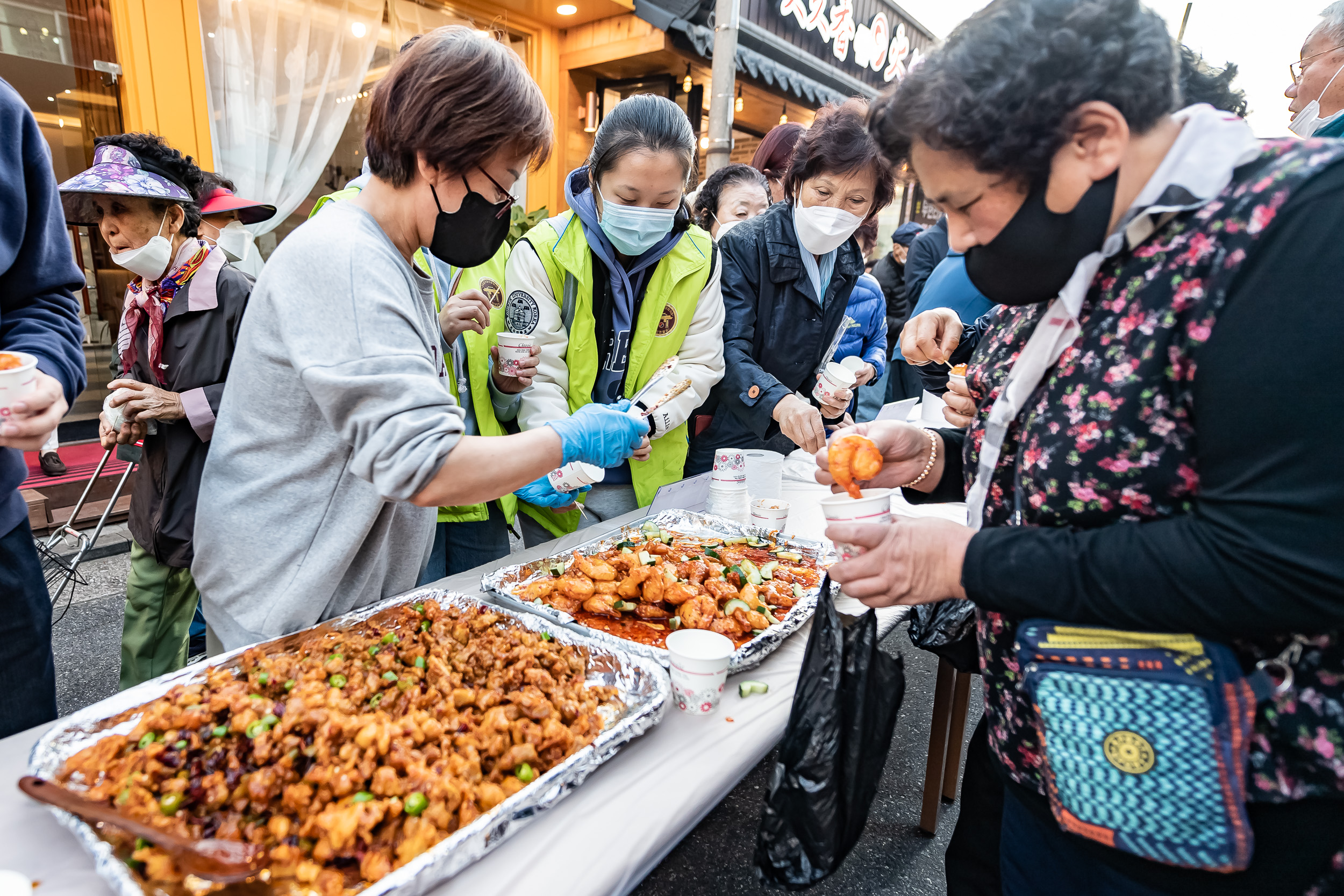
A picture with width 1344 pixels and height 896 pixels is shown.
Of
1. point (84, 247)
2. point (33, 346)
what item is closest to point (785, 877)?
point (33, 346)

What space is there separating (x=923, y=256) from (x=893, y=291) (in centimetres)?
91

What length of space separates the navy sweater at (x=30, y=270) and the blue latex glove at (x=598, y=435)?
116 cm

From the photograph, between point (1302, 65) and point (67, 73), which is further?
point (67, 73)

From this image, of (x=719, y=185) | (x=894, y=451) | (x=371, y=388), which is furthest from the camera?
(x=719, y=185)

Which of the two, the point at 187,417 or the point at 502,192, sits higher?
the point at 502,192

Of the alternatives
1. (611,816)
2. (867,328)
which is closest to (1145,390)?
(611,816)

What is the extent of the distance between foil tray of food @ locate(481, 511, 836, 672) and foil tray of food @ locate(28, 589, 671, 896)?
23 centimetres

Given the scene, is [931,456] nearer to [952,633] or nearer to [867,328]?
[952,633]

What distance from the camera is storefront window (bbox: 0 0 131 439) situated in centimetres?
449

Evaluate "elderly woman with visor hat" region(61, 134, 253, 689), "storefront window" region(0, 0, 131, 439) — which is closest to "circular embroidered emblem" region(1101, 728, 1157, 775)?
"elderly woman with visor hat" region(61, 134, 253, 689)

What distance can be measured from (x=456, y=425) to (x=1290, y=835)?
1468mm

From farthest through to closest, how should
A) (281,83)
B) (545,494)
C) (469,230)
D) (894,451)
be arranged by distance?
(281,83)
(545,494)
(469,230)
(894,451)

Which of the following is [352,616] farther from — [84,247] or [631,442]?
[84,247]

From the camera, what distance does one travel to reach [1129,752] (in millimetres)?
917
